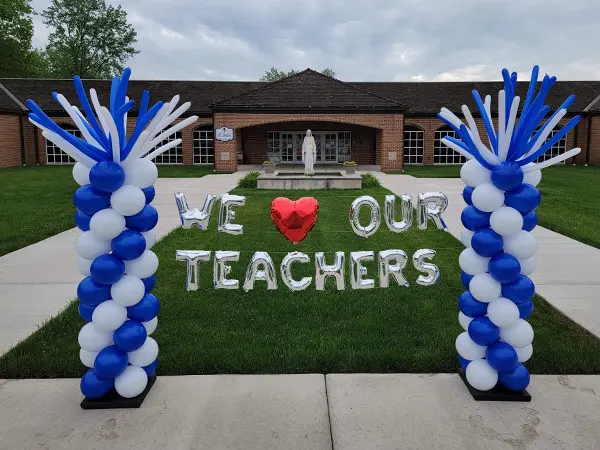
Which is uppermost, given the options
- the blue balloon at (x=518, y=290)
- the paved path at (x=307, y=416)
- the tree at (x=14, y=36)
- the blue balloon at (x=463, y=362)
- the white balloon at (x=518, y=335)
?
the tree at (x=14, y=36)

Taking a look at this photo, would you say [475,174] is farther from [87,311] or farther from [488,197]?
[87,311]

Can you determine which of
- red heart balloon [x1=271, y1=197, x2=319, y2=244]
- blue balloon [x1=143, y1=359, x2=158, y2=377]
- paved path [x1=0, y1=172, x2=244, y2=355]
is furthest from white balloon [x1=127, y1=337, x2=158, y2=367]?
red heart balloon [x1=271, y1=197, x2=319, y2=244]

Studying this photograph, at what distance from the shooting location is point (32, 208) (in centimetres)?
1359

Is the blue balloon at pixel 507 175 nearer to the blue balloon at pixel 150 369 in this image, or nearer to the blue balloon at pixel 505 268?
the blue balloon at pixel 505 268

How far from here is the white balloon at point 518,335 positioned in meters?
3.85

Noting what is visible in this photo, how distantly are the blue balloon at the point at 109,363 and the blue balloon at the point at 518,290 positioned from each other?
284cm

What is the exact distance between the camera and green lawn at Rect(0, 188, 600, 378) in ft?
14.8

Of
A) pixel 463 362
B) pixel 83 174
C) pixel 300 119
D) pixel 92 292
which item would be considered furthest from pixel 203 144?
pixel 463 362

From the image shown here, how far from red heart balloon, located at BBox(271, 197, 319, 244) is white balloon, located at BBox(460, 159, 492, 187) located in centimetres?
211

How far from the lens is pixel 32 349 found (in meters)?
4.84

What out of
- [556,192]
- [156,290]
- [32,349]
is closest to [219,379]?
[32,349]

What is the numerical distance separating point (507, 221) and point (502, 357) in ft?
3.23

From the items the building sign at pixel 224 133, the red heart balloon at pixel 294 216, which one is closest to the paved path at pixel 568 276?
the red heart balloon at pixel 294 216

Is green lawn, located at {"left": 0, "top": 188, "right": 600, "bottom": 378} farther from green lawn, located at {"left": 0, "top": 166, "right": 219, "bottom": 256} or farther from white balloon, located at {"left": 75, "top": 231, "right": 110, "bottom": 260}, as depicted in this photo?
green lawn, located at {"left": 0, "top": 166, "right": 219, "bottom": 256}
